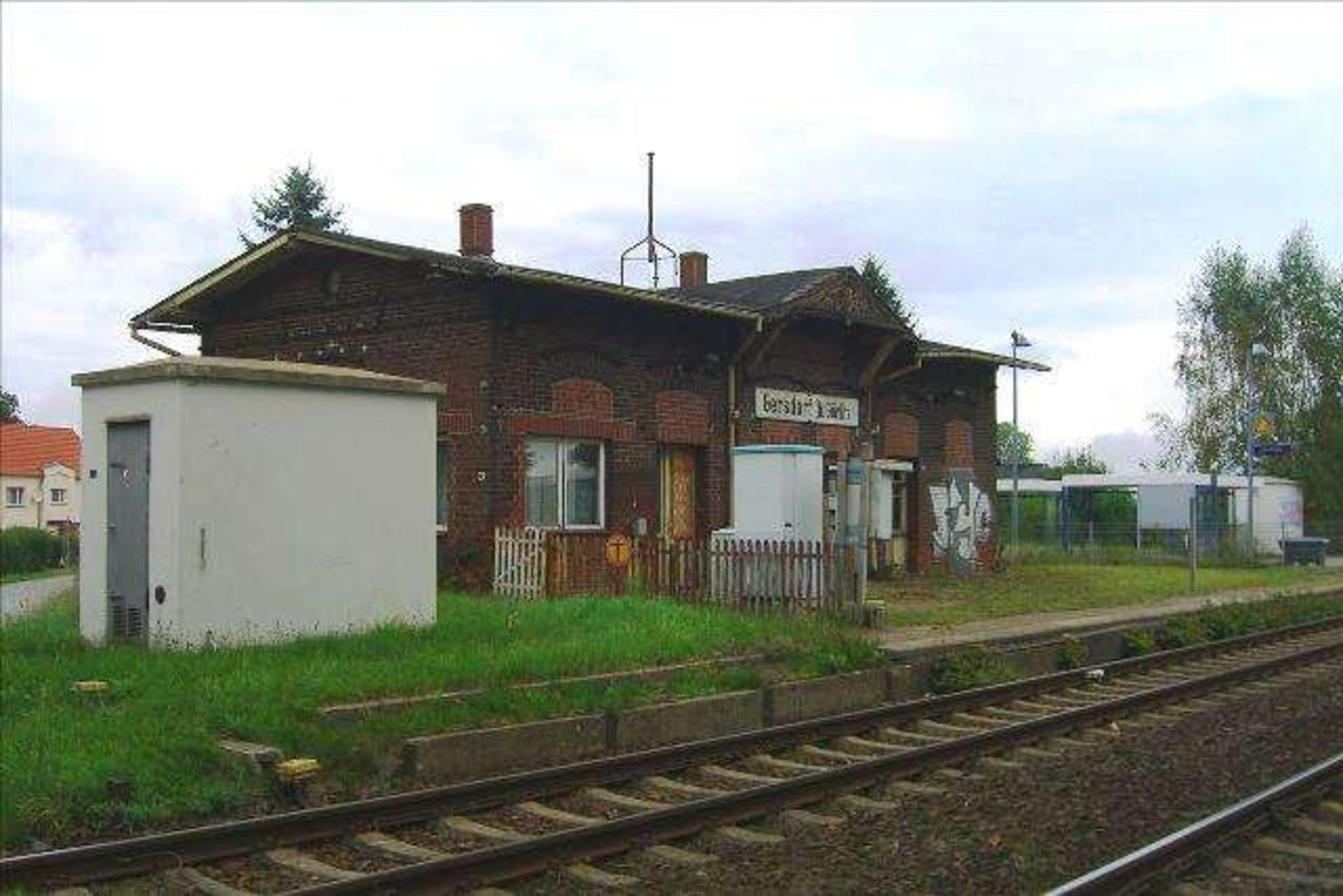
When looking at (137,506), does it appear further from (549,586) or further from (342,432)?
(549,586)

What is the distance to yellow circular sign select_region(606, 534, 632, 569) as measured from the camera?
1588 cm

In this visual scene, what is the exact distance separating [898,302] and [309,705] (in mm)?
57006

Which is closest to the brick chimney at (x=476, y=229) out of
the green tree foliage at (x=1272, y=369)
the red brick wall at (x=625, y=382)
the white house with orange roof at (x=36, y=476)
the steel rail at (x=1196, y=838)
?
the red brick wall at (x=625, y=382)

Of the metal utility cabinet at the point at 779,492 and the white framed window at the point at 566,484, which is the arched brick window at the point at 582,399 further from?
the metal utility cabinet at the point at 779,492

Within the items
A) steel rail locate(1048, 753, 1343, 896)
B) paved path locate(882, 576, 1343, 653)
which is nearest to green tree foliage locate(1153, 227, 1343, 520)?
paved path locate(882, 576, 1343, 653)

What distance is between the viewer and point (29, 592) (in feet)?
91.4

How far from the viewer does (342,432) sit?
485 inches

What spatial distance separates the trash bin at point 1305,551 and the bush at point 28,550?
120 feet

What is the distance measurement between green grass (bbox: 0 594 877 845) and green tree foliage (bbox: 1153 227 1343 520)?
153 ft

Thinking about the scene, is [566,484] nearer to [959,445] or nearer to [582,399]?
[582,399]

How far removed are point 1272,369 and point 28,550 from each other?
153 feet

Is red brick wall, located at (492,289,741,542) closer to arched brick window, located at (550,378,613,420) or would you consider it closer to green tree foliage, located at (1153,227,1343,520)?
arched brick window, located at (550,378,613,420)

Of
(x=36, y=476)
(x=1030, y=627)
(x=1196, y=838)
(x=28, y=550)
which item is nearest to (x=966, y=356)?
(x=1030, y=627)

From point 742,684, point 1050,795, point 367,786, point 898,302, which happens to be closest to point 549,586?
point 742,684
